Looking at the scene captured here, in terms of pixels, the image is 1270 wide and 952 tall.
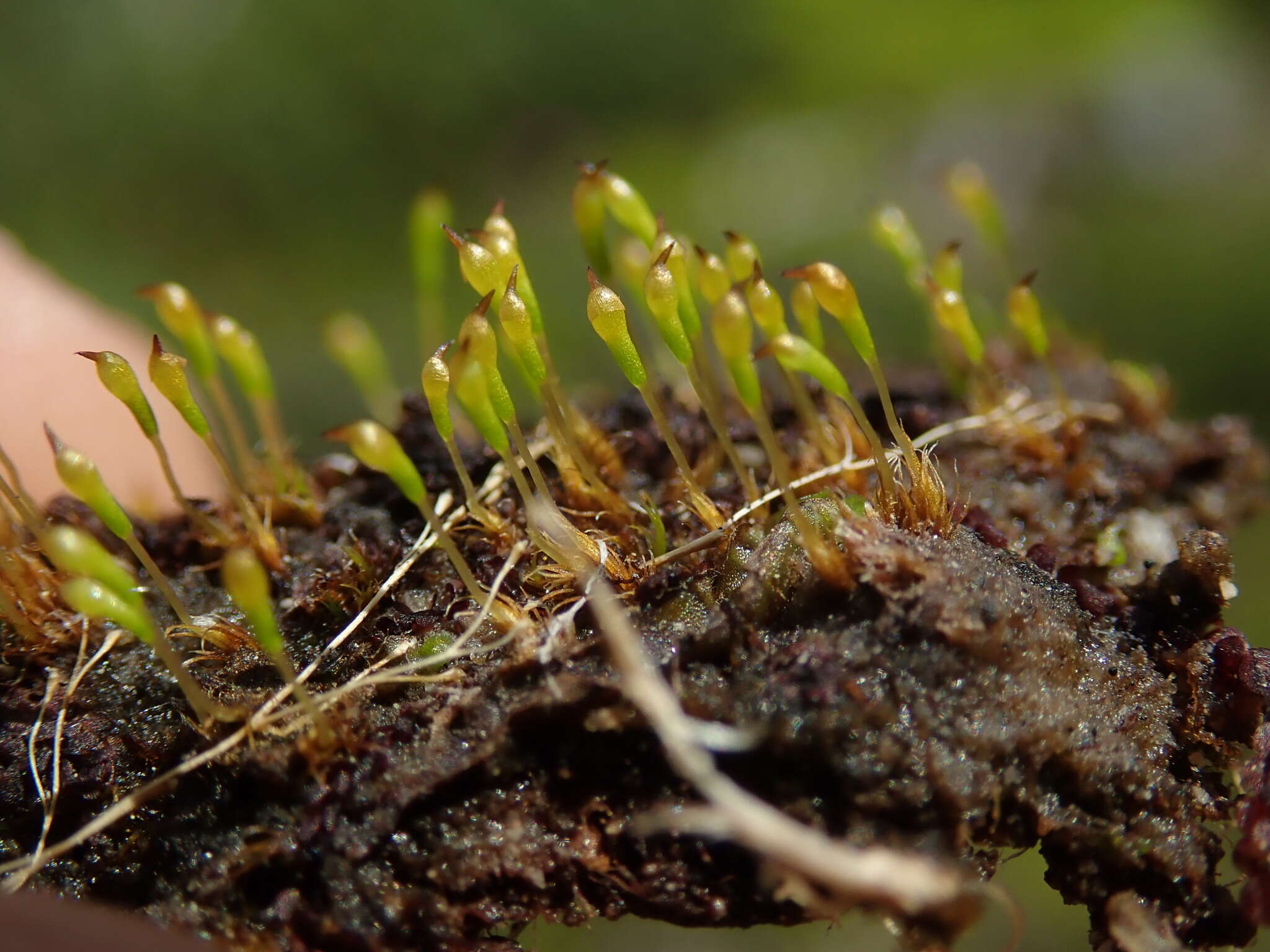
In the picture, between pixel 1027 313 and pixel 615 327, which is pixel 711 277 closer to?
pixel 615 327

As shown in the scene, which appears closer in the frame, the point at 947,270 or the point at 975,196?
the point at 947,270

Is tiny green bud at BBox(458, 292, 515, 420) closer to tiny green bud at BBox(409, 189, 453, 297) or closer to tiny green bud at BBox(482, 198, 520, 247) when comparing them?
tiny green bud at BBox(482, 198, 520, 247)

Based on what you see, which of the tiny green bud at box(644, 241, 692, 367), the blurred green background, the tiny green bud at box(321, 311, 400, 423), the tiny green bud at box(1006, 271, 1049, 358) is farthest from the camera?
the blurred green background

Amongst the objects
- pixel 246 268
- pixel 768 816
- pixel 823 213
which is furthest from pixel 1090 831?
pixel 246 268

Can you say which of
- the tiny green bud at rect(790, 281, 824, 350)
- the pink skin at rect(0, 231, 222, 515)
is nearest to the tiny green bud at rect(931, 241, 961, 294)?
the tiny green bud at rect(790, 281, 824, 350)

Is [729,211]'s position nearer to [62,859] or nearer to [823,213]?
[823,213]

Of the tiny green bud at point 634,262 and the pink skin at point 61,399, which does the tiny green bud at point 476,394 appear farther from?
the pink skin at point 61,399

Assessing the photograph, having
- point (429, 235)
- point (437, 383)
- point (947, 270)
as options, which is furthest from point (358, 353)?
point (947, 270)
